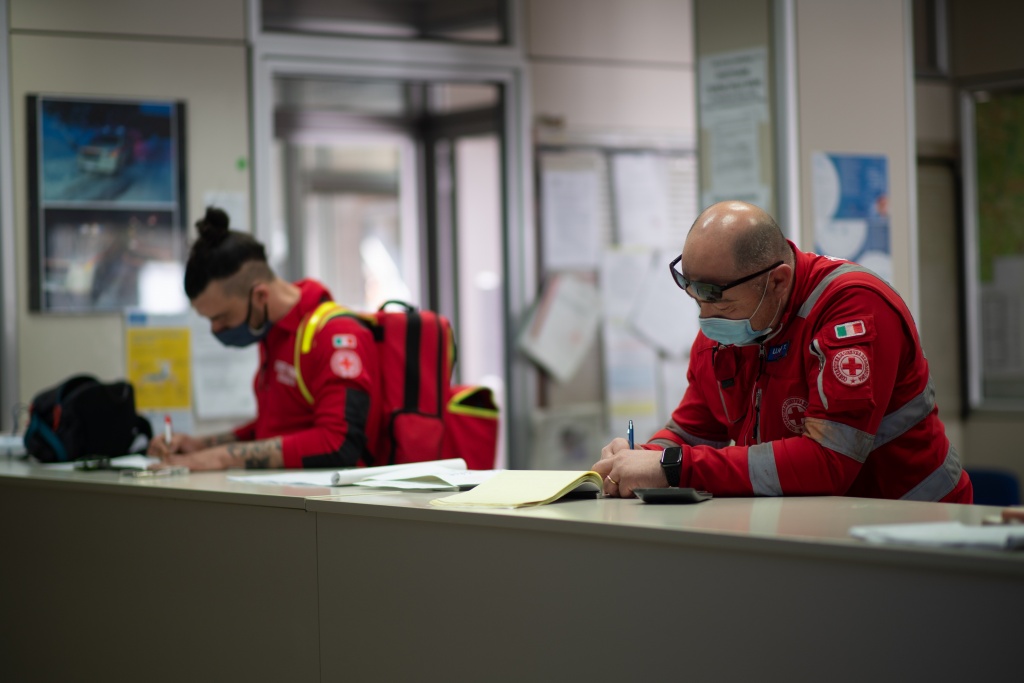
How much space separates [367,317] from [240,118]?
1.75 metres

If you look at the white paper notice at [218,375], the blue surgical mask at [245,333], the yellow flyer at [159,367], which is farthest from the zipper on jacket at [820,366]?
the yellow flyer at [159,367]

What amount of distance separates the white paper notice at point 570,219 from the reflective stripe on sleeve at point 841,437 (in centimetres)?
323

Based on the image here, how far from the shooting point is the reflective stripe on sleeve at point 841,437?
2.00 meters

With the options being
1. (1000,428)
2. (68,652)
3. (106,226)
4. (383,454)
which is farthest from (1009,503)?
(106,226)

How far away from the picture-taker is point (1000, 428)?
17.0ft

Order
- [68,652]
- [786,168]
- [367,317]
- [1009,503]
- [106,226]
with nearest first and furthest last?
1. [68,652]
2. [367,317]
3. [786,168]
4. [1009,503]
5. [106,226]

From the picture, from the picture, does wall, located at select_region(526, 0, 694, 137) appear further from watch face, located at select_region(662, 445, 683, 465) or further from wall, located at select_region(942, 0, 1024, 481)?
watch face, located at select_region(662, 445, 683, 465)

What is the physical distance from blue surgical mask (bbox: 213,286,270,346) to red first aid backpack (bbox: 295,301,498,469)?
5.3 inches

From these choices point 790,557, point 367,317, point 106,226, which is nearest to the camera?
point 790,557

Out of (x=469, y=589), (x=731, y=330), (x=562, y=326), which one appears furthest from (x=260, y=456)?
(x=562, y=326)

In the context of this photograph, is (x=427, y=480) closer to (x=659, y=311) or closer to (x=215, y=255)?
(x=215, y=255)

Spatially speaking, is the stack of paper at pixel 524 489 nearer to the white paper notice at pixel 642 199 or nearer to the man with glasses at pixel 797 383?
the man with glasses at pixel 797 383

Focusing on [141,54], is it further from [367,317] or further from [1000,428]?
[1000,428]

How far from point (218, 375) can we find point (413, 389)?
1.65 metres
